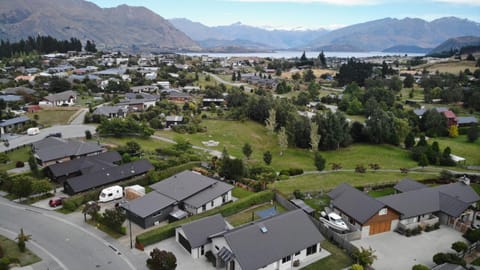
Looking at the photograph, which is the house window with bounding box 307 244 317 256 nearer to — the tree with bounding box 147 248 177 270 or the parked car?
the tree with bounding box 147 248 177 270

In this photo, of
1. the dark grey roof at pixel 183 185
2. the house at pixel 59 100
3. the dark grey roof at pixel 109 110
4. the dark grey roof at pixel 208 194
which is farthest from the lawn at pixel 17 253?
the house at pixel 59 100

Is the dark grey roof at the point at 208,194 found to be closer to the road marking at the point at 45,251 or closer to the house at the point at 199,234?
the house at the point at 199,234

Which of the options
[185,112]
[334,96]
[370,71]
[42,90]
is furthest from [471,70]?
[42,90]

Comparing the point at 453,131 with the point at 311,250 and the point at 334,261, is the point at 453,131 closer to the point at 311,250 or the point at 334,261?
the point at 334,261

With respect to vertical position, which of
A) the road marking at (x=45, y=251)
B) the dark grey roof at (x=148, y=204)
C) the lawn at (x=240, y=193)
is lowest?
the road marking at (x=45, y=251)

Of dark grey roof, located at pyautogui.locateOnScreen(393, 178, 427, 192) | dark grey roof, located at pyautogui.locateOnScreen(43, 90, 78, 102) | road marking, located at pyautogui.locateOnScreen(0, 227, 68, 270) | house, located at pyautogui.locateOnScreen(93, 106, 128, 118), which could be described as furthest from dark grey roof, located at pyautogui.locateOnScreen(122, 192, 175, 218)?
dark grey roof, located at pyautogui.locateOnScreen(43, 90, 78, 102)

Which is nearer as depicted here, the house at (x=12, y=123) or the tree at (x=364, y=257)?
the tree at (x=364, y=257)

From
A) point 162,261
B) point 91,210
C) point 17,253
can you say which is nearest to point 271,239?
point 162,261
